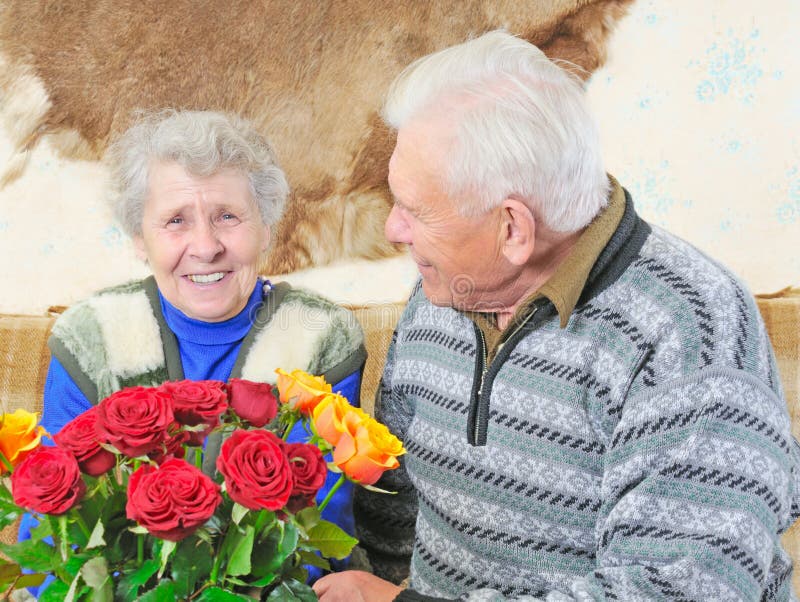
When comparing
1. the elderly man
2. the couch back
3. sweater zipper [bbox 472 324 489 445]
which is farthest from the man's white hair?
the couch back

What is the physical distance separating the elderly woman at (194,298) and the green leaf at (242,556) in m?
0.75

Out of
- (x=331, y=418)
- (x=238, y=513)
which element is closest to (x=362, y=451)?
(x=331, y=418)

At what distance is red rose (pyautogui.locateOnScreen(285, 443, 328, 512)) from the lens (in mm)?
902

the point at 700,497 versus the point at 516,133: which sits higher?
the point at 516,133

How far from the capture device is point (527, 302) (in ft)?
4.19

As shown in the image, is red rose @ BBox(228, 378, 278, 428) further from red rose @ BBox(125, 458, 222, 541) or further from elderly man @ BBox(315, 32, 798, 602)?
elderly man @ BBox(315, 32, 798, 602)

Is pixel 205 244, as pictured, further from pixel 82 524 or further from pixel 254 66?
pixel 254 66

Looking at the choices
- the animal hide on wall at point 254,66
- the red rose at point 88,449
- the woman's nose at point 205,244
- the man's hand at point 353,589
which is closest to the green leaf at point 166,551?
the red rose at point 88,449

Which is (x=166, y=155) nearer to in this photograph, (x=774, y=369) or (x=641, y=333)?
(x=641, y=333)

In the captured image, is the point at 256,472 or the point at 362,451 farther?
the point at 362,451

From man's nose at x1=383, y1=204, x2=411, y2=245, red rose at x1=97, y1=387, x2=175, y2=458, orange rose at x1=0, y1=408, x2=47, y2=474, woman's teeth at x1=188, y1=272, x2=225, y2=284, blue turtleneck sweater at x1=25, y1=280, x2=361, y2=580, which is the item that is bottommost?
blue turtleneck sweater at x1=25, y1=280, x2=361, y2=580

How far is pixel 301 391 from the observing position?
1.04m

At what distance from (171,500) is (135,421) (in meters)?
0.10

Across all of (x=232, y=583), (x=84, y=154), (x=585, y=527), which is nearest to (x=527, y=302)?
(x=585, y=527)
